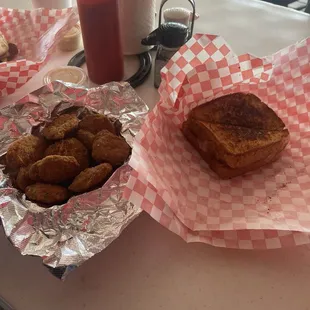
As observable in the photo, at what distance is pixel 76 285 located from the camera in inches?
24.5

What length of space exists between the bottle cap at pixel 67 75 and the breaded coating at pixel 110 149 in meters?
0.33

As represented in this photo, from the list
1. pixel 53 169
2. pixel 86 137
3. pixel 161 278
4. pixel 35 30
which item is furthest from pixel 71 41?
pixel 161 278

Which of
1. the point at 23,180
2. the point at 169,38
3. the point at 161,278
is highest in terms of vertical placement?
the point at 169,38

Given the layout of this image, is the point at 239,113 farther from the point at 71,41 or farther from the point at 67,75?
the point at 71,41

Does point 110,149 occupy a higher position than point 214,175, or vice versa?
point 110,149

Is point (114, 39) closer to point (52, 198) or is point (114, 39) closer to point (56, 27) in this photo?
point (56, 27)

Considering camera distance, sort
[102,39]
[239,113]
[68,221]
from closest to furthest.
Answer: [68,221] → [239,113] → [102,39]

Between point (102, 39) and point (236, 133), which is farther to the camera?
point (102, 39)

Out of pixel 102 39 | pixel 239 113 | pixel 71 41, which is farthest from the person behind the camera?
pixel 71 41

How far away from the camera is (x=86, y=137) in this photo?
76 centimetres

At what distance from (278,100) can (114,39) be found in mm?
452

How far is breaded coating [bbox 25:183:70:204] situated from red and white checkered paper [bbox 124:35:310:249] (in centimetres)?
13

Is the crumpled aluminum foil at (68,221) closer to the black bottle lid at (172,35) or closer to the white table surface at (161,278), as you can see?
the white table surface at (161,278)

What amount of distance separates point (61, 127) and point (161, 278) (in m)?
0.37
